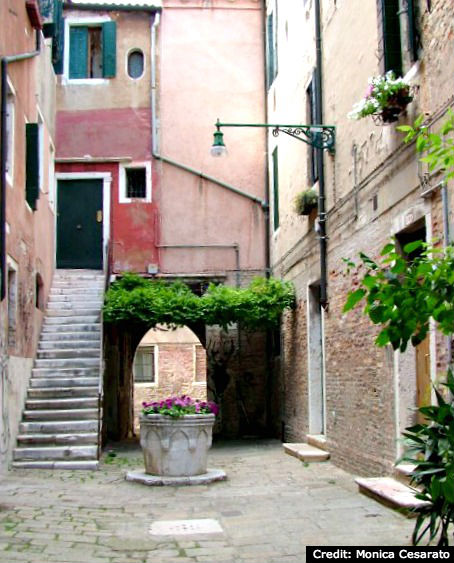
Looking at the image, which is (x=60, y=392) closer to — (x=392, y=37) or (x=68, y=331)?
(x=68, y=331)

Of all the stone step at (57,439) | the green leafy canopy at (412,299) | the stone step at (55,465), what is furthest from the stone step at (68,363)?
the green leafy canopy at (412,299)

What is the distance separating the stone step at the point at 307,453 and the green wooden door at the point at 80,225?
7.50 m

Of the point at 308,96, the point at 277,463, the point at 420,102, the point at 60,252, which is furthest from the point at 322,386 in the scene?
the point at 60,252

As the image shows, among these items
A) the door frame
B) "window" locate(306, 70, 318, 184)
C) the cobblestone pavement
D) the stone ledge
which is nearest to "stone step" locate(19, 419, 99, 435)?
the cobblestone pavement

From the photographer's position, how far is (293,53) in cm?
1415

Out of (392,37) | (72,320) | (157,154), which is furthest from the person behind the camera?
(157,154)

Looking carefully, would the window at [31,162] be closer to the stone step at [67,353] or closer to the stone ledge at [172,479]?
the stone step at [67,353]

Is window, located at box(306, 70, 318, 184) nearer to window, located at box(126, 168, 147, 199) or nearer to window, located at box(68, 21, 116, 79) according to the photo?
window, located at box(126, 168, 147, 199)

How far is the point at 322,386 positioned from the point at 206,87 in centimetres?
856

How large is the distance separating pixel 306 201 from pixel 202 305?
304 centimetres

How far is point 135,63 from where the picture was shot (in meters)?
18.2

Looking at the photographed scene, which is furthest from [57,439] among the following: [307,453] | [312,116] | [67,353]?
[312,116]

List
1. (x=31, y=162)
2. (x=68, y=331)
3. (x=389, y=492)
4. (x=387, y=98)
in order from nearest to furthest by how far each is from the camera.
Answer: (x=389, y=492), (x=387, y=98), (x=31, y=162), (x=68, y=331)

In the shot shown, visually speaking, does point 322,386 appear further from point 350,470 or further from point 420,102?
point 420,102
